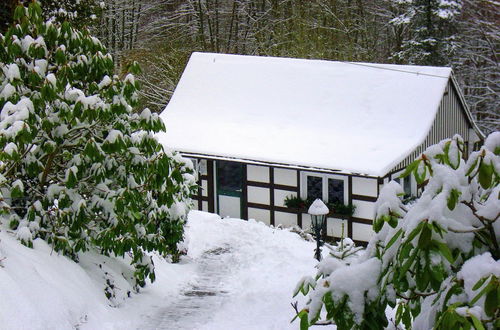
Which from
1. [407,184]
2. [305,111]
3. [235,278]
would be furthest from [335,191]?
[235,278]

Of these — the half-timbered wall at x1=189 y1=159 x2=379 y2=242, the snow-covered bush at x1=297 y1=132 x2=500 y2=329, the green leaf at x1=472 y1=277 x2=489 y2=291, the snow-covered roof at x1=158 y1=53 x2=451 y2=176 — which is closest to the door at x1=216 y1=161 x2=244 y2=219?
the half-timbered wall at x1=189 y1=159 x2=379 y2=242

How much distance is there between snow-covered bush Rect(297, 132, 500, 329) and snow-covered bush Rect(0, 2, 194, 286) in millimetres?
6066

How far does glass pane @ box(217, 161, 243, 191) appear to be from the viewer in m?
18.4

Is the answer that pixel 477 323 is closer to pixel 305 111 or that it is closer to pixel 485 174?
pixel 485 174

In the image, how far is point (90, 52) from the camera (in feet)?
32.5

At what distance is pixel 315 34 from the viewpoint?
2911 centimetres

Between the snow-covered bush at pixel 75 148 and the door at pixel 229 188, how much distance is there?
7937 mm

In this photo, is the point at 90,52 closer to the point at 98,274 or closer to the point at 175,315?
the point at 98,274

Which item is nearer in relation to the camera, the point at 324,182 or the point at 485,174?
the point at 485,174

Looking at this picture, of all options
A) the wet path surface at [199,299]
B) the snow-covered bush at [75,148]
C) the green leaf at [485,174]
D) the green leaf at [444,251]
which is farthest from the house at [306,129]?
the green leaf at [444,251]

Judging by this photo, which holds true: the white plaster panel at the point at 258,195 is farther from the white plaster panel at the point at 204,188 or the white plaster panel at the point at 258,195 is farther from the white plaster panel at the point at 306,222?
the white plaster panel at the point at 204,188

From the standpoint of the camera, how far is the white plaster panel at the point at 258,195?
1788cm

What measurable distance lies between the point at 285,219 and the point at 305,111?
307cm

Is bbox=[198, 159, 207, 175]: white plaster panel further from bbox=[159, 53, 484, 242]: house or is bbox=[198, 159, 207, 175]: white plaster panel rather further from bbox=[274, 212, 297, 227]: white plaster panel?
bbox=[274, 212, 297, 227]: white plaster panel
